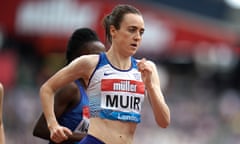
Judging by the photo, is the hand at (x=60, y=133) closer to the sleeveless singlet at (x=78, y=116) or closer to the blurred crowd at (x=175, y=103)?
the sleeveless singlet at (x=78, y=116)

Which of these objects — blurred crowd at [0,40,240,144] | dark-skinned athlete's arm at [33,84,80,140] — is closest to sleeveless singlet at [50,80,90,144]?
dark-skinned athlete's arm at [33,84,80,140]

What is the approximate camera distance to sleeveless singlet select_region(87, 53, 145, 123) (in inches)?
318

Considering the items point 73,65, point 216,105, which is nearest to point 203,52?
point 216,105

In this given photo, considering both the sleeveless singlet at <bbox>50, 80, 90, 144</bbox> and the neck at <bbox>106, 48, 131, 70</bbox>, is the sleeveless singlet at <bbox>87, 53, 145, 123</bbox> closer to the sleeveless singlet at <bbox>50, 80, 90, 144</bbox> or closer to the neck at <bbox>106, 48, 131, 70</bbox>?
the neck at <bbox>106, 48, 131, 70</bbox>

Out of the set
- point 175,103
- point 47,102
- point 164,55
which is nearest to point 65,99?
point 47,102

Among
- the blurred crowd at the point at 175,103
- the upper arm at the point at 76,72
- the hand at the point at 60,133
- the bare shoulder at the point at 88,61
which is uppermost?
the bare shoulder at the point at 88,61

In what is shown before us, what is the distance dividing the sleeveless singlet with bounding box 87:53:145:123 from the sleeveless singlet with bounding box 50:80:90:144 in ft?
2.69

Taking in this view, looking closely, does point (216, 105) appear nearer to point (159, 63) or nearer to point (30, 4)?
point (159, 63)

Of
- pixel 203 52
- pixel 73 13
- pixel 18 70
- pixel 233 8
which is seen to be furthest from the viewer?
pixel 233 8

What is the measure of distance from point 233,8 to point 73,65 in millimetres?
30778

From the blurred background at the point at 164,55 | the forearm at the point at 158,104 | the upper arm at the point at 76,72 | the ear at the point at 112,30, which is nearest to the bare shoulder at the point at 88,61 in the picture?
the upper arm at the point at 76,72

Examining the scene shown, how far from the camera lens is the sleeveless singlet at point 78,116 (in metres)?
9.05

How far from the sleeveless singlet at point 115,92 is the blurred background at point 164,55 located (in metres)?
14.5

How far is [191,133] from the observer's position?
25.8m
